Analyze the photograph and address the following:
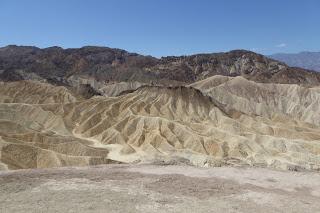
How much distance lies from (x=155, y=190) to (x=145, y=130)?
7208 cm

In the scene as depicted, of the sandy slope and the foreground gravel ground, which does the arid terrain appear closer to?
the foreground gravel ground

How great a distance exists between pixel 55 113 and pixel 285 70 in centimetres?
11279

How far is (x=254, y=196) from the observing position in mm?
21812

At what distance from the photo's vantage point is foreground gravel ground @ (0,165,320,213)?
19.3 m

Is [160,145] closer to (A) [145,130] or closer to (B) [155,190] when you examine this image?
(A) [145,130]

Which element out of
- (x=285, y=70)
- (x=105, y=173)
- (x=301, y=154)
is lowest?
(x=301, y=154)

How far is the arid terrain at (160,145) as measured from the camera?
67.8ft

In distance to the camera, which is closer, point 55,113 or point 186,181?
point 186,181

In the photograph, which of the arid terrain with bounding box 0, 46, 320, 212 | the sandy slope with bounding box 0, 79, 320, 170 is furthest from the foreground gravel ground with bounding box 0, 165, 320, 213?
the sandy slope with bounding box 0, 79, 320, 170

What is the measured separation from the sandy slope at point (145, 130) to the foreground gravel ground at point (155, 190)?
97.8 feet

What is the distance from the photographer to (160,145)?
281 feet

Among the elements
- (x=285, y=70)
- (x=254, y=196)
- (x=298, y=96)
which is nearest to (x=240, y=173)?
(x=254, y=196)

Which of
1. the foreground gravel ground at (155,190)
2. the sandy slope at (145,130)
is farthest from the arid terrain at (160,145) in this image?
the sandy slope at (145,130)

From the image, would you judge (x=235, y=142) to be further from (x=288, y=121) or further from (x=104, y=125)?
(x=288, y=121)
